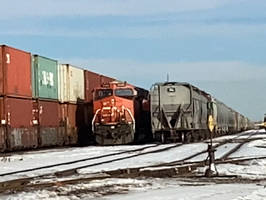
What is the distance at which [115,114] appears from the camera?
34.8m

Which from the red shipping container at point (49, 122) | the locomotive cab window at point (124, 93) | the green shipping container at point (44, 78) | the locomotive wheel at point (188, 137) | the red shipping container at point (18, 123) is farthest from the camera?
the locomotive wheel at point (188, 137)

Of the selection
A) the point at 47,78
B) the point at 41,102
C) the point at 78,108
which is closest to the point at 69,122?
the point at 78,108

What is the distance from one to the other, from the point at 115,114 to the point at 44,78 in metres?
4.91

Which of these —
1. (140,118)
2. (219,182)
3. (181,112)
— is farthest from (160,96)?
(219,182)

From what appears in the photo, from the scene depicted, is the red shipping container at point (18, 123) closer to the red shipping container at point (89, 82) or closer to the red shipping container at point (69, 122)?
the red shipping container at point (69, 122)

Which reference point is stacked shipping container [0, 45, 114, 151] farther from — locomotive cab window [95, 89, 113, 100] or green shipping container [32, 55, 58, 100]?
locomotive cab window [95, 89, 113, 100]

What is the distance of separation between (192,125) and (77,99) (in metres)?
7.47

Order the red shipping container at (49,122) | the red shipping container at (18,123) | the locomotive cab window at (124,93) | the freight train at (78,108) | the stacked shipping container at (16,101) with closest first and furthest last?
the red shipping container at (18,123), the stacked shipping container at (16,101), the freight train at (78,108), the red shipping container at (49,122), the locomotive cab window at (124,93)

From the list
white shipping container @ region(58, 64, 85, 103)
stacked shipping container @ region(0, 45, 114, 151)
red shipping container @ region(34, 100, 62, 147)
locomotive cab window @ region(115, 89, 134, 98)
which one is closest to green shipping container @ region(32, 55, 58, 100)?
stacked shipping container @ region(0, 45, 114, 151)

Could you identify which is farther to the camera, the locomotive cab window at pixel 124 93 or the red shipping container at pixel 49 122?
the locomotive cab window at pixel 124 93

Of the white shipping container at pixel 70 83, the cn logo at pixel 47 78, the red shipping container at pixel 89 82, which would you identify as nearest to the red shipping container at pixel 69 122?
the white shipping container at pixel 70 83

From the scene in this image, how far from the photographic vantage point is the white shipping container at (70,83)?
35.1m

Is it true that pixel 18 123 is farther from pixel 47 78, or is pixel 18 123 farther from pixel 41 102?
pixel 47 78

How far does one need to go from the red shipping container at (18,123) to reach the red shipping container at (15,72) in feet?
1.30
